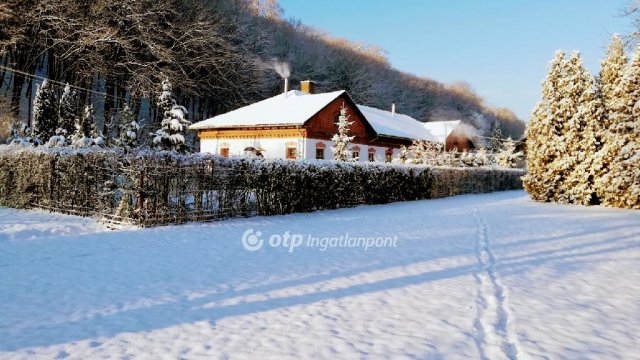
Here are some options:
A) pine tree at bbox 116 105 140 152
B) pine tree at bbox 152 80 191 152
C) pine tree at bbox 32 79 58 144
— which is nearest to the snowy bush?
pine tree at bbox 152 80 191 152

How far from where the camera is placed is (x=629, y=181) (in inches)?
726

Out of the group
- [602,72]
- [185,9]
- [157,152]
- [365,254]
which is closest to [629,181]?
[602,72]

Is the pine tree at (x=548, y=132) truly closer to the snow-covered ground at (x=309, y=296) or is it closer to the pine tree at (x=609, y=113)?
the pine tree at (x=609, y=113)

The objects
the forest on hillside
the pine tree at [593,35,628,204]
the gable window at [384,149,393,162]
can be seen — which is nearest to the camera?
the pine tree at [593,35,628,204]

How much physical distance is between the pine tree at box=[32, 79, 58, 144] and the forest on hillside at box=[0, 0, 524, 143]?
1621mm

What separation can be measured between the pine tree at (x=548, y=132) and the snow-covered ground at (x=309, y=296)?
11.2m

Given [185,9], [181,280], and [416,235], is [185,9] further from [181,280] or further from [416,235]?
[181,280]

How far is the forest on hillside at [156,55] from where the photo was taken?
97.9ft

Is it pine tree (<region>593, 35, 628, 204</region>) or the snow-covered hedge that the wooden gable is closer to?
the snow-covered hedge

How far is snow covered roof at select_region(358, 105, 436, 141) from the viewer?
3541 centimetres

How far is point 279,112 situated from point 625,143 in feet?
63.6

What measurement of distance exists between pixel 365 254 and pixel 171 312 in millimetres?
4403

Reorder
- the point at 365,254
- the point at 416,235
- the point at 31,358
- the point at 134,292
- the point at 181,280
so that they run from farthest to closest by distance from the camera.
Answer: the point at 416,235, the point at 365,254, the point at 181,280, the point at 134,292, the point at 31,358

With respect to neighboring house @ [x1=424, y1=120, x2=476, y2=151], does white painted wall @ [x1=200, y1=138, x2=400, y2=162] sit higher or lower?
lower
